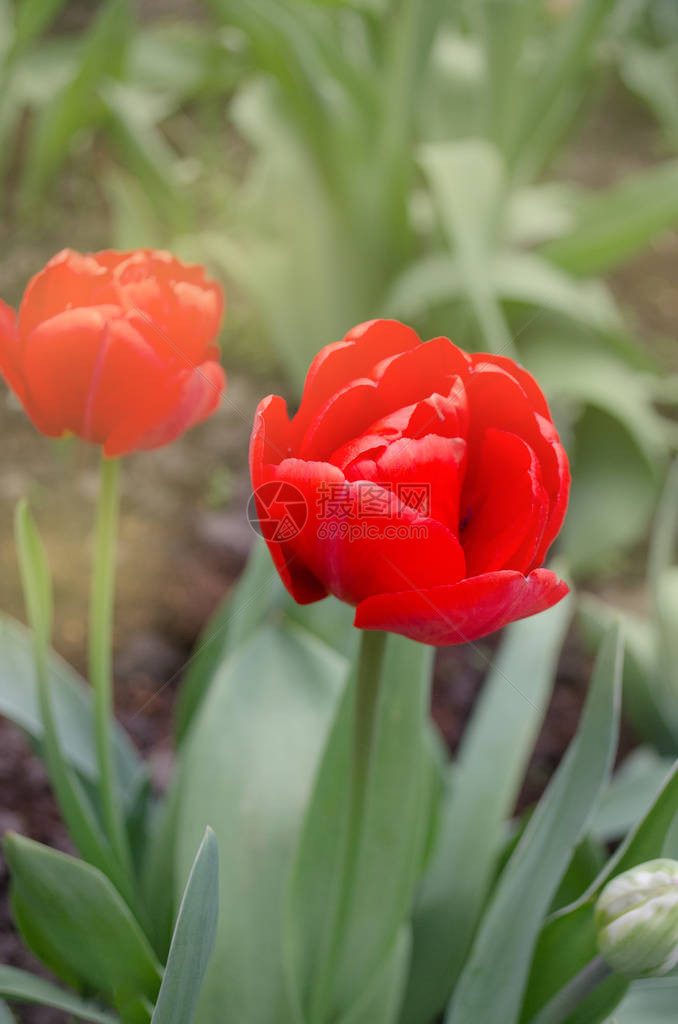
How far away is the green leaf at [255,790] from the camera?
49 cm

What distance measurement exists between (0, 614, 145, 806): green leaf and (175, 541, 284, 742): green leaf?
56mm

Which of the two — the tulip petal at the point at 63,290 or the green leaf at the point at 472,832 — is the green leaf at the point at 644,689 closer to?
the green leaf at the point at 472,832

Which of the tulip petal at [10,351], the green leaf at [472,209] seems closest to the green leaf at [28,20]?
the green leaf at [472,209]

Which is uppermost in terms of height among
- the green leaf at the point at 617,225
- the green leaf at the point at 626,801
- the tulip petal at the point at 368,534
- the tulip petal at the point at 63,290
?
the green leaf at the point at 617,225

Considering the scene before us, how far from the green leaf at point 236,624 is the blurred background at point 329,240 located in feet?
0.72

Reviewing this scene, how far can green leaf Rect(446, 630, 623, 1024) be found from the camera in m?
0.44

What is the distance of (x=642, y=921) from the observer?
0.35 m

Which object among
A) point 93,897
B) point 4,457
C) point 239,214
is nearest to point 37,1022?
point 93,897

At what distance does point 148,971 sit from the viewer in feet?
1.46

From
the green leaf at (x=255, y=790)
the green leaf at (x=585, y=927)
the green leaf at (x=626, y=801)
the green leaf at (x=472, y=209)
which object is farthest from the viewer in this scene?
the green leaf at (x=472, y=209)

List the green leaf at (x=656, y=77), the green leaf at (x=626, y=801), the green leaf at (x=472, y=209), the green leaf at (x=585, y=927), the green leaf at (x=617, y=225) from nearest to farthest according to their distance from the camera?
1. the green leaf at (x=585, y=927)
2. the green leaf at (x=626, y=801)
3. the green leaf at (x=472, y=209)
4. the green leaf at (x=617, y=225)
5. the green leaf at (x=656, y=77)

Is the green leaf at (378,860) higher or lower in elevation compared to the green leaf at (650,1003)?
higher

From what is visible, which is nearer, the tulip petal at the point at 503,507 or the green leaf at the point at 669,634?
the tulip petal at the point at 503,507

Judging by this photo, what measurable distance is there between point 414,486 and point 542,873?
25 cm
